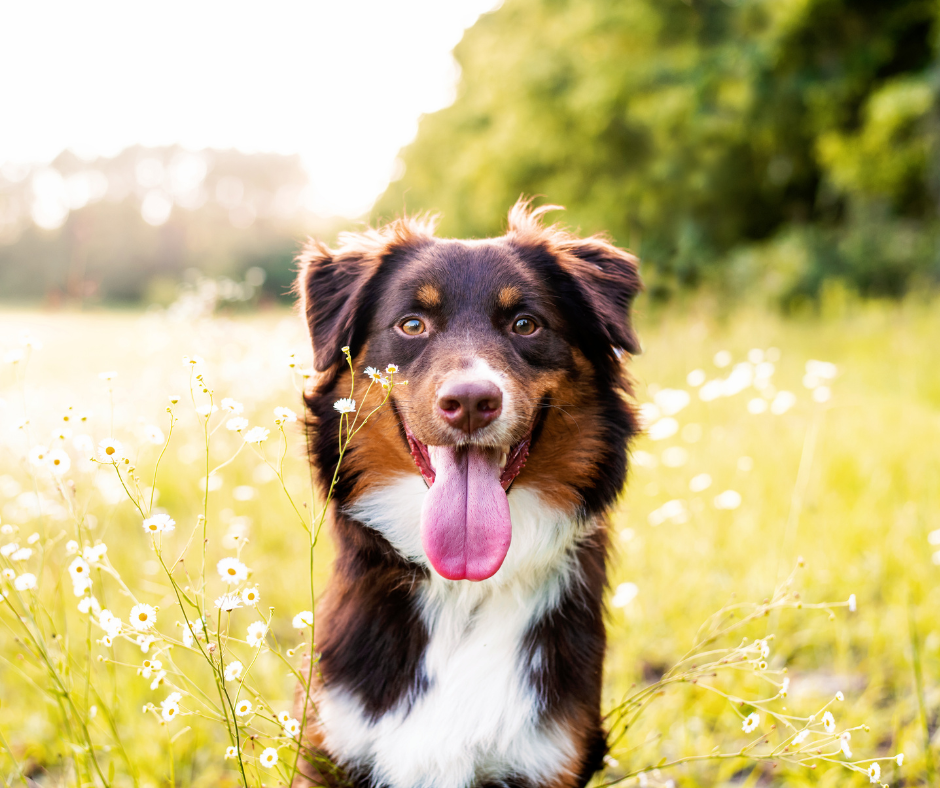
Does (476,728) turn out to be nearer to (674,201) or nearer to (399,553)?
(399,553)

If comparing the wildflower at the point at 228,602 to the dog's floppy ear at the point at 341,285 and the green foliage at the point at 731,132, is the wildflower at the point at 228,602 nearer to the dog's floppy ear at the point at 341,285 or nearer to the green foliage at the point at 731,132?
the dog's floppy ear at the point at 341,285

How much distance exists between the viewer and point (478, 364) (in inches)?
88.7

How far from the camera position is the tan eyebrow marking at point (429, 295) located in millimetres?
2590

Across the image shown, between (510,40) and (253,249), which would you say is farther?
(253,249)

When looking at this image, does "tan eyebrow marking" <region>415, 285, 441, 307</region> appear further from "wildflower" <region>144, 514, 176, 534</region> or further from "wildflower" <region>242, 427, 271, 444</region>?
"wildflower" <region>144, 514, 176, 534</region>

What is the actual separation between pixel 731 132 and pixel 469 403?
12.5 meters

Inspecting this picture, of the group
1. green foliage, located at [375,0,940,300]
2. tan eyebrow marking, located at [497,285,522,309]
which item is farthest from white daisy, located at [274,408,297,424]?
green foliage, located at [375,0,940,300]

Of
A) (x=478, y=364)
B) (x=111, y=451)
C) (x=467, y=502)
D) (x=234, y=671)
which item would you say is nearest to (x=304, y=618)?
(x=234, y=671)

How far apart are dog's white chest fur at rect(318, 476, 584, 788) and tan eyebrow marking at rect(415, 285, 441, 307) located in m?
0.65

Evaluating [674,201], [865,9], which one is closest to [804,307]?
[674,201]

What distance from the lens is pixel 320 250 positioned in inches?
112

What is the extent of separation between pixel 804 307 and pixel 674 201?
406cm

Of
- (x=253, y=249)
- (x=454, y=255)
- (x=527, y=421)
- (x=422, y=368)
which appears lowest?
(x=253, y=249)

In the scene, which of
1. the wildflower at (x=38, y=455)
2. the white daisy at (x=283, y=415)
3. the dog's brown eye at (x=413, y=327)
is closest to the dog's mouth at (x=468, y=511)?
the dog's brown eye at (x=413, y=327)
